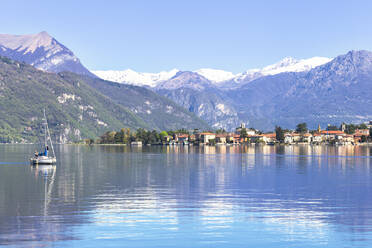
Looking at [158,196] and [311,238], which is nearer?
[311,238]

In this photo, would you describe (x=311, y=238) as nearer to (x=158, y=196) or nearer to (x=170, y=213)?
(x=170, y=213)

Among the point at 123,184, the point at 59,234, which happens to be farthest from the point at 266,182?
the point at 59,234

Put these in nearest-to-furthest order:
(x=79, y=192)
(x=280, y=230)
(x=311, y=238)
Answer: (x=311, y=238) < (x=280, y=230) < (x=79, y=192)

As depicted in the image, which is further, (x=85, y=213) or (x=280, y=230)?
(x=85, y=213)

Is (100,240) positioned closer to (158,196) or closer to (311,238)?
(311,238)

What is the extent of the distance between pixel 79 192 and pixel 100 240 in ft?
97.3

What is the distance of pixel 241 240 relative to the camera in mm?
39375

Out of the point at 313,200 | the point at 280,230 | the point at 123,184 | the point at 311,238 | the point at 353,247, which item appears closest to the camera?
the point at 353,247

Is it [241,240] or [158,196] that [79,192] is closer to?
[158,196]

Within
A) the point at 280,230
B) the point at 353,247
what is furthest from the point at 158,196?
the point at 353,247

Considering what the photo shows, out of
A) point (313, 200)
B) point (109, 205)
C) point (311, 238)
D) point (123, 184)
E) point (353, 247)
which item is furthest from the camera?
point (123, 184)

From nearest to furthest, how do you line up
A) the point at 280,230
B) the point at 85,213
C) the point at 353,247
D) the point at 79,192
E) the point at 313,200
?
the point at 353,247, the point at 280,230, the point at 85,213, the point at 313,200, the point at 79,192

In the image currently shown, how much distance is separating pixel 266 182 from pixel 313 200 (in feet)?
73.4

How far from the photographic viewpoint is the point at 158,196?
63594 mm
